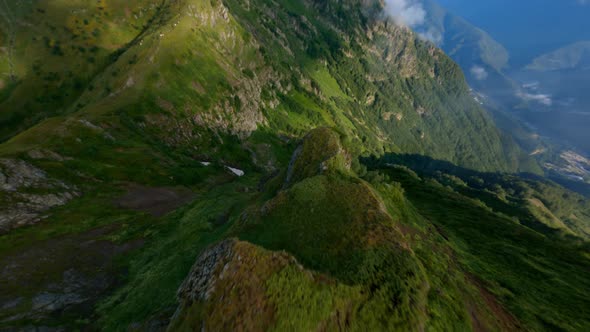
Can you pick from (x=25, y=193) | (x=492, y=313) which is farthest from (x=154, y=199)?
(x=492, y=313)

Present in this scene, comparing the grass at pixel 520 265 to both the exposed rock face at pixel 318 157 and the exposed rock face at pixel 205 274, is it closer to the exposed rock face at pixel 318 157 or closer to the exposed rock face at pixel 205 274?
the exposed rock face at pixel 318 157

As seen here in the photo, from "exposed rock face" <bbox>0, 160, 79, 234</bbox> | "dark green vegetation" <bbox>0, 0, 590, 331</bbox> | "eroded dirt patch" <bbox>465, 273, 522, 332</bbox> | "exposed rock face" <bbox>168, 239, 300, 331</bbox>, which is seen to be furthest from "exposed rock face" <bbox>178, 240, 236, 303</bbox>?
"exposed rock face" <bbox>0, 160, 79, 234</bbox>

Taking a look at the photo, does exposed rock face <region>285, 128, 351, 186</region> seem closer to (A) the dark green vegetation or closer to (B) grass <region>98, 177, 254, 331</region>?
(A) the dark green vegetation

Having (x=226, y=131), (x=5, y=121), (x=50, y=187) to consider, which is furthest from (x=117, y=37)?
(x=50, y=187)

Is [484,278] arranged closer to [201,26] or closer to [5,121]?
[5,121]

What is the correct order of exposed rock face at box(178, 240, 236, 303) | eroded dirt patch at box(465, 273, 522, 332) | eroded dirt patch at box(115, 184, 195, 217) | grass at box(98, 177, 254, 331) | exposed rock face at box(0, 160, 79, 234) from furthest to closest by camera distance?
eroded dirt patch at box(115, 184, 195, 217) → exposed rock face at box(0, 160, 79, 234) → grass at box(98, 177, 254, 331) → eroded dirt patch at box(465, 273, 522, 332) → exposed rock face at box(178, 240, 236, 303)

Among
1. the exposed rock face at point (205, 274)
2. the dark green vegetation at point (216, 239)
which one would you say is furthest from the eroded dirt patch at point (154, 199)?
the exposed rock face at point (205, 274)
